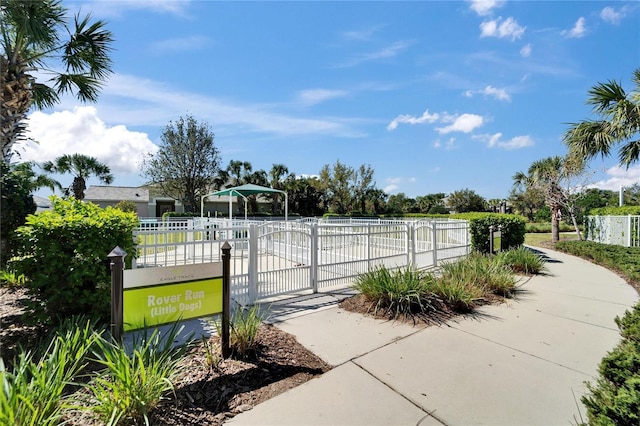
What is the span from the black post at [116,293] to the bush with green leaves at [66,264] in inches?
57.4

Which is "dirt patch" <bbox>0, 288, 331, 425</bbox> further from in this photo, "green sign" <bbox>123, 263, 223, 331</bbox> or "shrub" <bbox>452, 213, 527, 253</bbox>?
"shrub" <bbox>452, 213, 527, 253</bbox>

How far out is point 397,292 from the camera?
4.87 metres

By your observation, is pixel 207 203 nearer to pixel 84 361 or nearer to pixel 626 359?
pixel 84 361

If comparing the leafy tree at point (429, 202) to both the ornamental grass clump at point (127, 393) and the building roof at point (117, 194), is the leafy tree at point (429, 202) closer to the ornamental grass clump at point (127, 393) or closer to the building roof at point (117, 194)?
the building roof at point (117, 194)

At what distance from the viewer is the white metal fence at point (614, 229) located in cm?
1131

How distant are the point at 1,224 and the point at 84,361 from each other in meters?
3.01

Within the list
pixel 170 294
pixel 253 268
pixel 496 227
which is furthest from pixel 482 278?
pixel 496 227

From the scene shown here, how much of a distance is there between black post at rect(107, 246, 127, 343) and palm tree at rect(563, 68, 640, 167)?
12.8 metres

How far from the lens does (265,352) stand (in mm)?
3455

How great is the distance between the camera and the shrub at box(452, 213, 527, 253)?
35.6 ft

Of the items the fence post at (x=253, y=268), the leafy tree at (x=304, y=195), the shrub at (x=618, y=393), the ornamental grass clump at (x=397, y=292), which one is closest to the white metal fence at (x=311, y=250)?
the fence post at (x=253, y=268)

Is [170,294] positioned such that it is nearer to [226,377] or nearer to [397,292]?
[226,377]

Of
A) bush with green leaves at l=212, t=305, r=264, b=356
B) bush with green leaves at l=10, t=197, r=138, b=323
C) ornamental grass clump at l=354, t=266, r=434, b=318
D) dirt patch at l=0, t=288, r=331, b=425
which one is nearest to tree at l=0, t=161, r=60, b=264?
bush with green leaves at l=10, t=197, r=138, b=323

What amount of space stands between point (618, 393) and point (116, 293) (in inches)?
151
